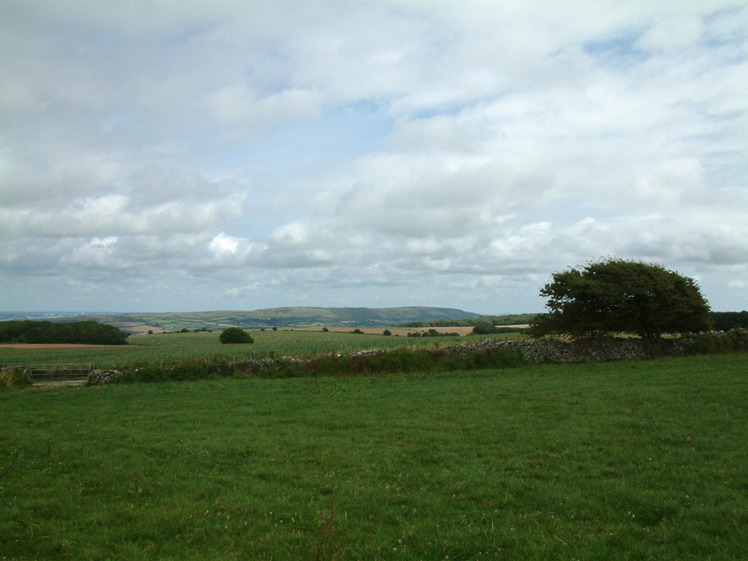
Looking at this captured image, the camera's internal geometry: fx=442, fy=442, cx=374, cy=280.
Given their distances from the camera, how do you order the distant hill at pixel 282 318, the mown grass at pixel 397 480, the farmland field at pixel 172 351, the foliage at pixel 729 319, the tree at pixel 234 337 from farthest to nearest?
the distant hill at pixel 282 318 → the tree at pixel 234 337 → the foliage at pixel 729 319 → the farmland field at pixel 172 351 → the mown grass at pixel 397 480

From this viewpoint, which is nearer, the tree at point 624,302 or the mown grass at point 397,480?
the mown grass at point 397,480

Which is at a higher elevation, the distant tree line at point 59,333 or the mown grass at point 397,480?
the mown grass at point 397,480

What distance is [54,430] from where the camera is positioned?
12.9m

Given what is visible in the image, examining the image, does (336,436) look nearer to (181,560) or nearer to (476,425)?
(476,425)

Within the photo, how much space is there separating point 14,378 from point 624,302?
37.6m

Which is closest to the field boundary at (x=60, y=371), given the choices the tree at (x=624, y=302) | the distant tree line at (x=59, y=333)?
the tree at (x=624, y=302)

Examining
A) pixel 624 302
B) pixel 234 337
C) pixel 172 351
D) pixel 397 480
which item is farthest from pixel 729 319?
pixel 234 337

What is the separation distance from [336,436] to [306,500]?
4.59m

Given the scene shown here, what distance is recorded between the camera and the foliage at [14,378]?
25.6 meters

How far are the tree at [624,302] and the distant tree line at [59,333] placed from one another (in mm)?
66283

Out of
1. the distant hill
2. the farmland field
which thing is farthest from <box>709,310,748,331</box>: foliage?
the distant hill

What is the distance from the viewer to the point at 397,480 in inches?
317

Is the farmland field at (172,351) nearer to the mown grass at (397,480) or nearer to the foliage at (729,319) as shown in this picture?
the mown grass at (397,480)

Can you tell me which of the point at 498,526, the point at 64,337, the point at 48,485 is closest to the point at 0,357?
the point at 64,337
